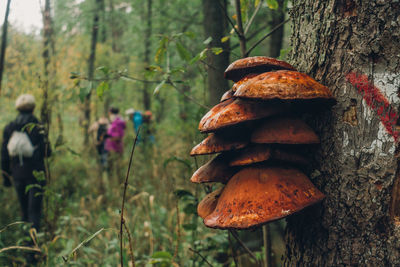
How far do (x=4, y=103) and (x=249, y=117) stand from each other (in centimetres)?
860

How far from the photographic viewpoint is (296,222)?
1.11 m

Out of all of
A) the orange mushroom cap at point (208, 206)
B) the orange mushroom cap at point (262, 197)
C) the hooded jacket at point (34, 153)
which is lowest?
the hooded jacket at point (34, 153)

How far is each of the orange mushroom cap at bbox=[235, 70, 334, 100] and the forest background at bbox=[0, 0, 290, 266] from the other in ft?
2.31

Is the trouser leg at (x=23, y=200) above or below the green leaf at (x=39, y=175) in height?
below

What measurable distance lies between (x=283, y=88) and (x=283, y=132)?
16 centimetres

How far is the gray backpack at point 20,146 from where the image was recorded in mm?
3832

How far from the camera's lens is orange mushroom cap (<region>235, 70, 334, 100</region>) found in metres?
0.86

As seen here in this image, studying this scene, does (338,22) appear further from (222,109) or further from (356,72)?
(222,109)

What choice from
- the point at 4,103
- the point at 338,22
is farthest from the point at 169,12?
the point at 338,22

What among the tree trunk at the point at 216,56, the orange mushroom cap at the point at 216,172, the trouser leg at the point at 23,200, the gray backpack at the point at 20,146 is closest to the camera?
the orange mushroom cap at the point at 216,172

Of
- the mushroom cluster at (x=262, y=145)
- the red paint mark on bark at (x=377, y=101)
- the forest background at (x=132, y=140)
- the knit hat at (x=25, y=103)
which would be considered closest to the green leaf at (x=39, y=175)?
the forest background at (x=132, y=140)

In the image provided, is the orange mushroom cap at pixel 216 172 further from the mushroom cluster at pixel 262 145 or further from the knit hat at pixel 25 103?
the knit hat at pixel 25 103

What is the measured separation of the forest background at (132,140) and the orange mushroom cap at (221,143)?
22.6 inches

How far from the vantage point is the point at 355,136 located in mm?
954
